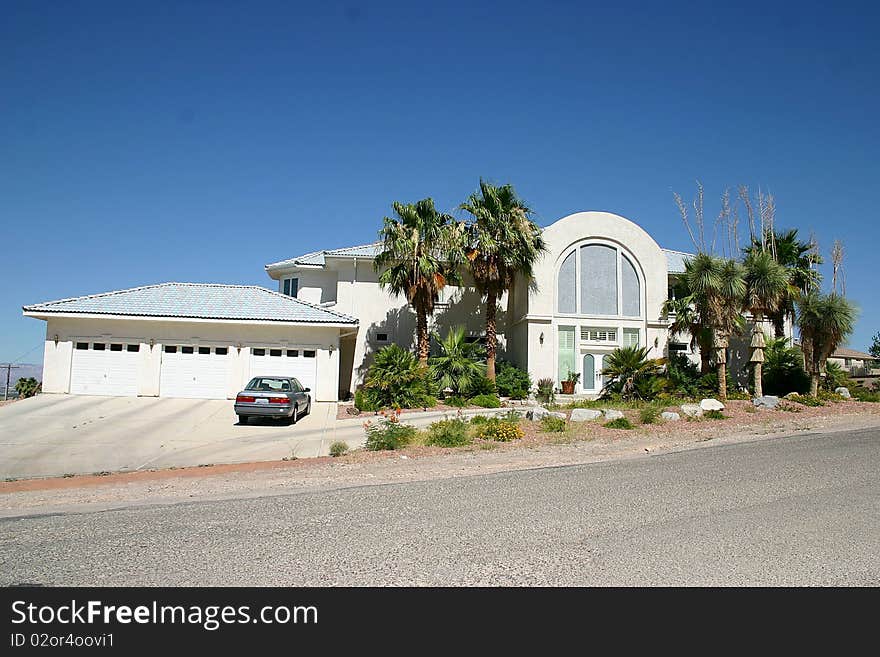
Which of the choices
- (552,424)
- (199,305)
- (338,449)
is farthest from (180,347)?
(552,424)

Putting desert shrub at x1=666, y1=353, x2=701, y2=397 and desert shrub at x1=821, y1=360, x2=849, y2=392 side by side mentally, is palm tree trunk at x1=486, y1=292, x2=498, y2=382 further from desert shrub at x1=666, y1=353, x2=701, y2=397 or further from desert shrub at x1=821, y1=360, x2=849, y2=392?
desert shrub at x1=821, y1=360, x2=849, y2=392

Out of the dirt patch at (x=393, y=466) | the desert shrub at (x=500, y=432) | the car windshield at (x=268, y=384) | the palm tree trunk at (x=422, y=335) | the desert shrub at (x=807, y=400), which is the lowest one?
the dirt patch at (x=393, y=466)

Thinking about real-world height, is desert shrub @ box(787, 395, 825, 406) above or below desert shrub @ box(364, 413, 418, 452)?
above

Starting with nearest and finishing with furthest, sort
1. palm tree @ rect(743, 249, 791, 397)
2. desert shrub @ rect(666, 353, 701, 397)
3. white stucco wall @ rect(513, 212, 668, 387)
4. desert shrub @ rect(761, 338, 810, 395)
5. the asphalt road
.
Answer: the asphalt road < palm tree @ rect(743, 249, 791, 397) < desert shrub @ rect(666, 353, 701, 397) < white stucco wall @ rect(513, 212, 668, 387) < desert shrub @ rect(761, 338, 810, 395)

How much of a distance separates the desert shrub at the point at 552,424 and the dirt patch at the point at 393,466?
25 cm

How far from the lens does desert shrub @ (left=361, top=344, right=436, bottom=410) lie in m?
22.5

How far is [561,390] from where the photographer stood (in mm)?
26609

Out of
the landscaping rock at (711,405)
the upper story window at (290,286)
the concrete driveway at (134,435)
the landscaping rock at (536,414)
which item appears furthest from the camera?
the upper story window at (290,286)

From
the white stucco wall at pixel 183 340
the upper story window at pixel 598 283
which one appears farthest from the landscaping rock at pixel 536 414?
the upper story window at pixel 598 283

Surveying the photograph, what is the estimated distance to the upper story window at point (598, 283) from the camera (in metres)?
27.5

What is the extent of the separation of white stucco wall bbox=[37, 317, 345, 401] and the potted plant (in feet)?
32.5

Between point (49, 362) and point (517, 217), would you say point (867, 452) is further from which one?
point (49, 362)

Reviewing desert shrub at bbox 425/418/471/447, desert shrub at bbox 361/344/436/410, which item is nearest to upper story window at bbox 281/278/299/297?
desert shrub at bbox 361/344/436/410

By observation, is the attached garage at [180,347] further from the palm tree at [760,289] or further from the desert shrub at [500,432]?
the palm tree at [760,289]
